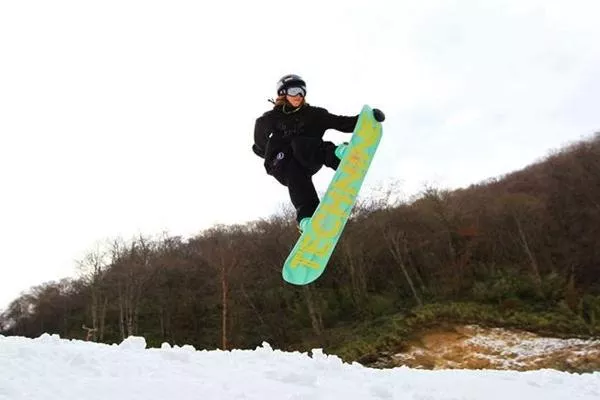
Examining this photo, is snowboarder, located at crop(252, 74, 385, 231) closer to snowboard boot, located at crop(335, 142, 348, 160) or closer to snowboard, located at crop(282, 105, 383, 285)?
snowboard boot, located at crop(335, 142, 348, 160)

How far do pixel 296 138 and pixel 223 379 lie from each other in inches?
103

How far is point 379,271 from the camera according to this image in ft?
98.6

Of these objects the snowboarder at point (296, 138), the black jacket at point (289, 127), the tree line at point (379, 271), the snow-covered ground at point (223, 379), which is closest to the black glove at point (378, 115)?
the snowboarder at point (296, 138)

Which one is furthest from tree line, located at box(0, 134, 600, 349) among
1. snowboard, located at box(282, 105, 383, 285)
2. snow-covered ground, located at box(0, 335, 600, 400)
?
snowboard, located at box(282, 105, 383, 285)

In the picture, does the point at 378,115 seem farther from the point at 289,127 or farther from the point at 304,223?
the point at 304,223

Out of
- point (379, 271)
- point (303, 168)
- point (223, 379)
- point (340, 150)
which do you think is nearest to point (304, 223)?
point (303, 168)

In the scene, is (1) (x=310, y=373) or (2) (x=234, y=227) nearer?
(1) (x=310, y=373)

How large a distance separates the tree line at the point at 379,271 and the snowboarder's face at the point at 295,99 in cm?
1882

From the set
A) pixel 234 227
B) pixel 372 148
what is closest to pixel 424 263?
pixel 234 227

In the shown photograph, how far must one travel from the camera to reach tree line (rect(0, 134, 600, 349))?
2561cm

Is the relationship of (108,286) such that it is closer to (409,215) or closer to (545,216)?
(409,215)

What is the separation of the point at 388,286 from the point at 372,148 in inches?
929

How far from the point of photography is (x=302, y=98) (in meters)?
5.97

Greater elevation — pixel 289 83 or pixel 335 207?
pixel 289 83
